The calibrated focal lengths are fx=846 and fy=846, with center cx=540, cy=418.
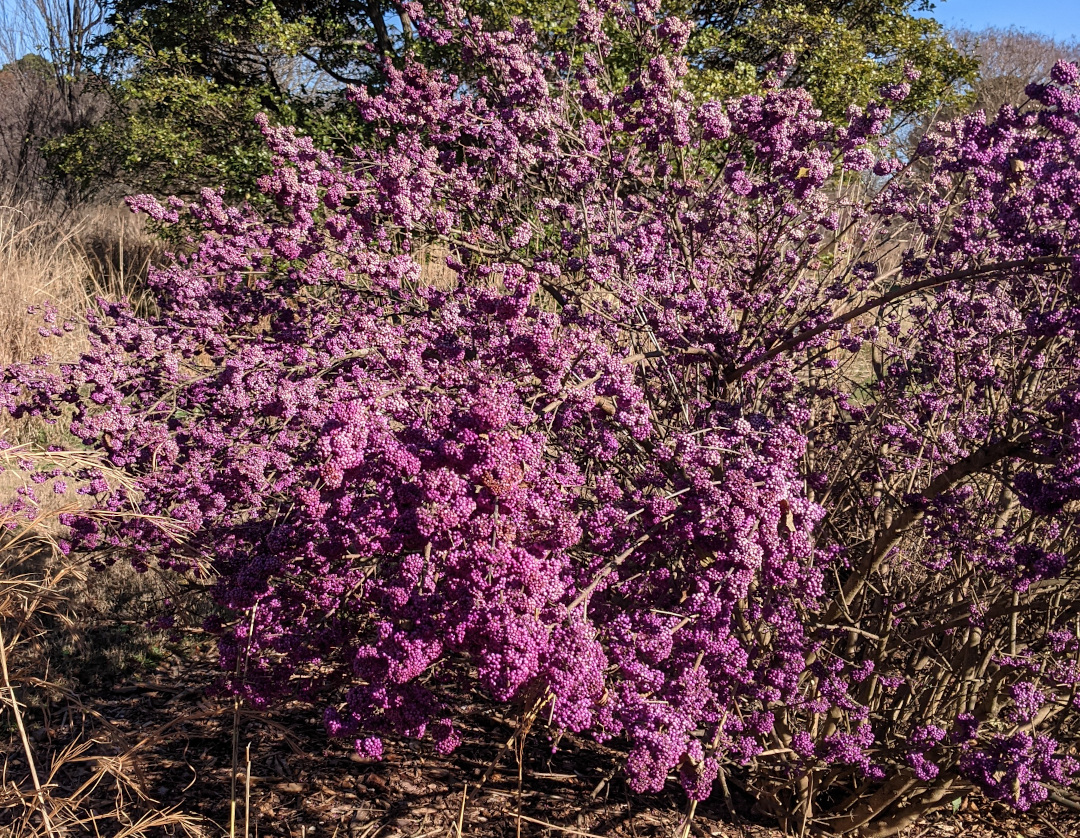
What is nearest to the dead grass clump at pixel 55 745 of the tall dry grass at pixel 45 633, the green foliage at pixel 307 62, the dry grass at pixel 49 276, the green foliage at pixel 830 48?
the tall dry grass at pixel 45 633

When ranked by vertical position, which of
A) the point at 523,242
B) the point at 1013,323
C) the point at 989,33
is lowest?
the point at 1013,323

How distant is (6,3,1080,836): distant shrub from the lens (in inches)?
90.7

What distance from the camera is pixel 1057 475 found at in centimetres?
251

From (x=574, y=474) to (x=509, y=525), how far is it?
0.56 m

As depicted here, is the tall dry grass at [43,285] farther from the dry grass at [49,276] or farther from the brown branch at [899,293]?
the brown branch at [899,293]

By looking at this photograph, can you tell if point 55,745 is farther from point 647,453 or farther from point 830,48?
point 830,48

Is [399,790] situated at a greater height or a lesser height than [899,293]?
lesser

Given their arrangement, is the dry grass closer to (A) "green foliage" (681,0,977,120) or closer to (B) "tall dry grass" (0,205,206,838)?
(B) "tall dry grass" (0,205,206,838)

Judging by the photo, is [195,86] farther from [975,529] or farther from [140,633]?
[975,529]

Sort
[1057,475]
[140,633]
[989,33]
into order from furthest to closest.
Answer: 1. [989,33]
2. [140,633]
3. [1057,475]

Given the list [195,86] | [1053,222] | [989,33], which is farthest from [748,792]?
[989,33]

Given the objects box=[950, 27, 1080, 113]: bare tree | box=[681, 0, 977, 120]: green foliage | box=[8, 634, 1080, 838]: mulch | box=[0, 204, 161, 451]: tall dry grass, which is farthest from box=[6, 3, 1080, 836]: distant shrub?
box=[950, 27, 1080, 113]: bare tree

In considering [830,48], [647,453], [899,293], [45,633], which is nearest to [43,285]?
[45,633]

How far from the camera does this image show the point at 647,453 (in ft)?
10.9
